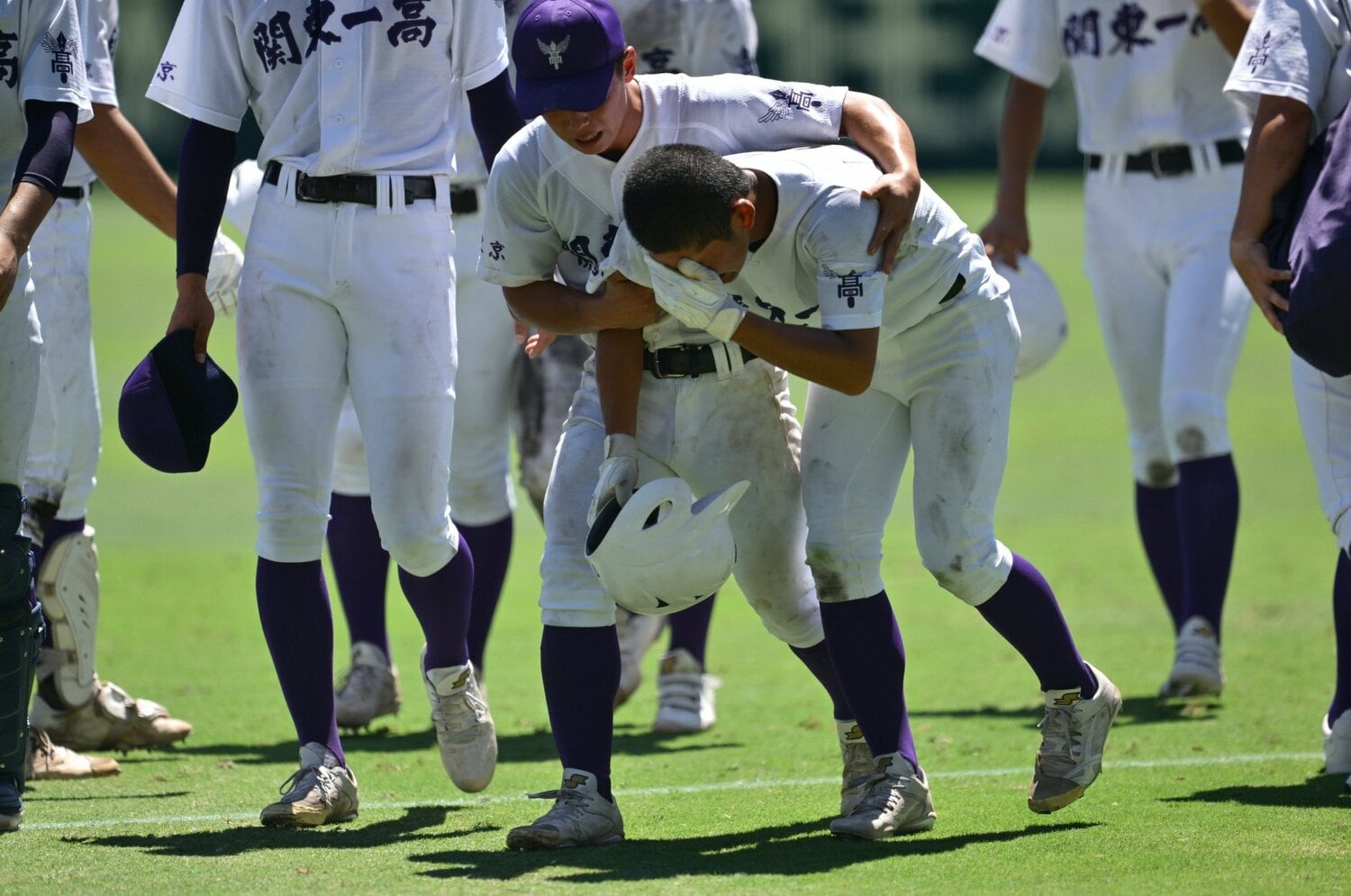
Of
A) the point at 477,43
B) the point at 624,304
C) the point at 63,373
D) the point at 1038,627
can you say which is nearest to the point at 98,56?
the point at 63,373

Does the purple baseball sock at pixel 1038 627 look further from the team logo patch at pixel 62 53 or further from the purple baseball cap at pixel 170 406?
the team logo patch at pixel 62 53

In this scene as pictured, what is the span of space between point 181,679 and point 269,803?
2.42 meters

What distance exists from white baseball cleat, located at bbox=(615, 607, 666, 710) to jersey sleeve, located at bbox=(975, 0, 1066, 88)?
2470 mm

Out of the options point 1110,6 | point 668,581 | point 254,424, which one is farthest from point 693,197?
point 1110,6

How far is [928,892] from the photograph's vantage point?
3.59m

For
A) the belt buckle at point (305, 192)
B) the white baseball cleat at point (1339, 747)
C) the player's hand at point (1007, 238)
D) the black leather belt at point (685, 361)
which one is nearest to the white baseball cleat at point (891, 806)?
the black leather belt at point (685, 361)

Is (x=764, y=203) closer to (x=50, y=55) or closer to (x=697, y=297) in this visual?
(x=697, y=297)

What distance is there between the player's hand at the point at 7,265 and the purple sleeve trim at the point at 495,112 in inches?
50.2

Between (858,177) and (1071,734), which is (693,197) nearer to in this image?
(858,177)

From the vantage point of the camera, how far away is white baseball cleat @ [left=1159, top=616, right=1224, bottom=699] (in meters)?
5.99

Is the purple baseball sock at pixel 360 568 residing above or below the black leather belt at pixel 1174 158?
below

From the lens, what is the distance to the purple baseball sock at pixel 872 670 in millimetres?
4277

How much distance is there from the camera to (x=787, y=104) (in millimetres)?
4324

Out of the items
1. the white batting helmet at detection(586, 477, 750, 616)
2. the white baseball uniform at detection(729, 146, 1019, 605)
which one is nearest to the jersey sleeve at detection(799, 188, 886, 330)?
the white baseball uniform at detection(729, 146, 1019, 605)
